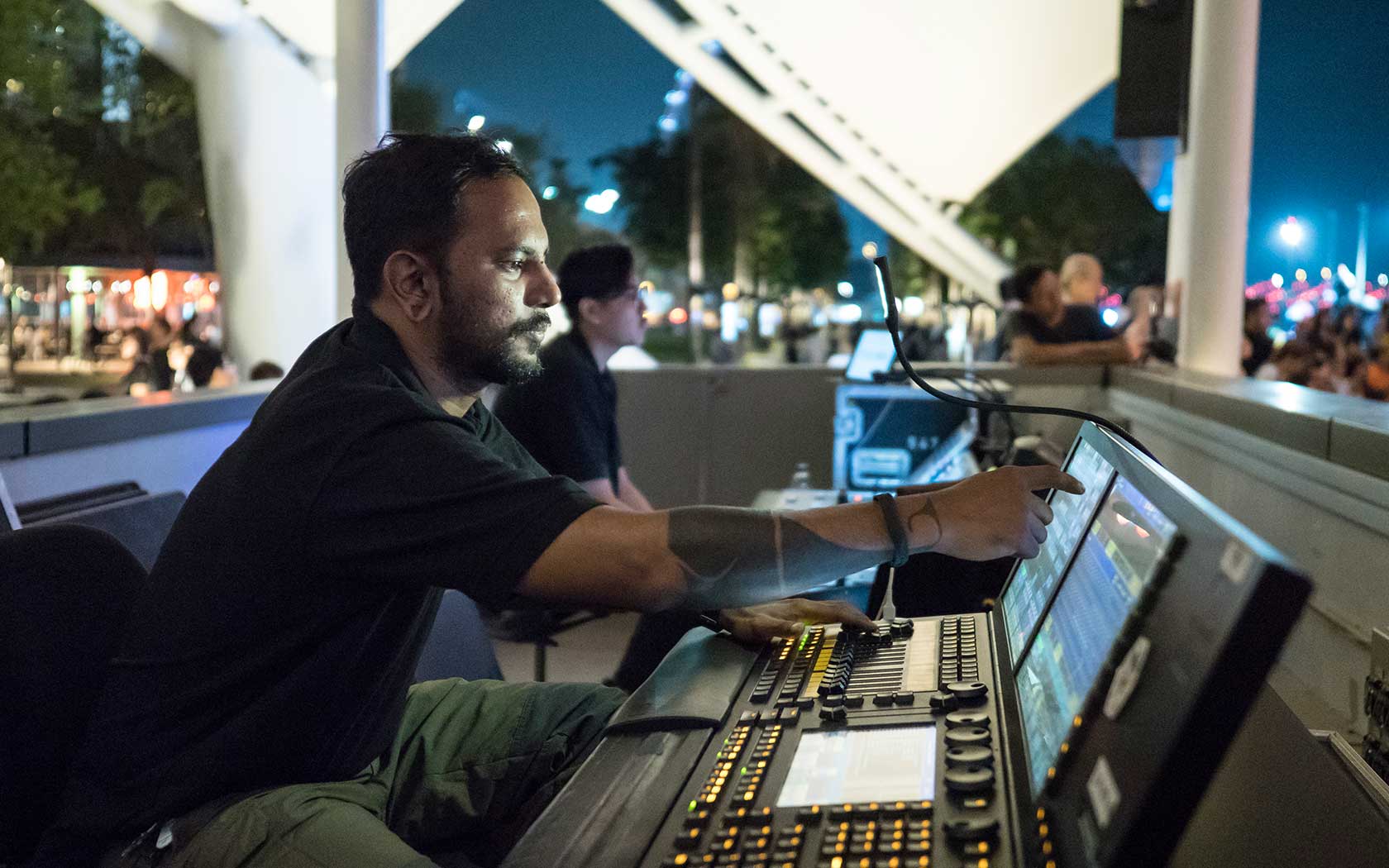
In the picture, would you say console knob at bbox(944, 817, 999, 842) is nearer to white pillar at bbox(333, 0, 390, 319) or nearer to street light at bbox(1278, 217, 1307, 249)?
white pillar at bbox(333, 0, 390, 319)

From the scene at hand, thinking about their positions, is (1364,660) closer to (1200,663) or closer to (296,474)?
(1200,663)

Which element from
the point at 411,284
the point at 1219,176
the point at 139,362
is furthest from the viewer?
the point at 139,362

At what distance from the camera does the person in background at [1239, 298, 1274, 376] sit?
7434 mm

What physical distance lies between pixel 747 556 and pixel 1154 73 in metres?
5.51

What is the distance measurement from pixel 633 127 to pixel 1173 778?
2744cm

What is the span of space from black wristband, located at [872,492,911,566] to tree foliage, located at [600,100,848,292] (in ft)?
76.3

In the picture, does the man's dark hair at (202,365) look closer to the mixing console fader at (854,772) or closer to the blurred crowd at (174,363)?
the blurred crowd at (174,363)

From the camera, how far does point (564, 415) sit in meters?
3.69

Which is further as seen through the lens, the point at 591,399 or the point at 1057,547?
the point at 591,399

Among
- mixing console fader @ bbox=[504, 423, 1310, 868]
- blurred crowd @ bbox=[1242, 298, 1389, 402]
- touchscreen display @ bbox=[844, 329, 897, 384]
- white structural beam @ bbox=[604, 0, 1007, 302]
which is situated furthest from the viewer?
white structural beam @ bbox=[604, 0, 1007, 302]

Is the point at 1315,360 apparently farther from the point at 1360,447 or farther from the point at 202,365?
the point at 202,365

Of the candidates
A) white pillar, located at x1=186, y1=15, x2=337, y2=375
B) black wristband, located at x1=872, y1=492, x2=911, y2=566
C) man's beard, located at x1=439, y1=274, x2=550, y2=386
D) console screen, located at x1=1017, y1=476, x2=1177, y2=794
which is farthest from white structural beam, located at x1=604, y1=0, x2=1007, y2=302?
console screen, located at x1=1017, y1=476, x2=1177, y2=794

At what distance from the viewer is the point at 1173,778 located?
2.44 ft

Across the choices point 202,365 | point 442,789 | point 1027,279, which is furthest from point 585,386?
point 202,365
